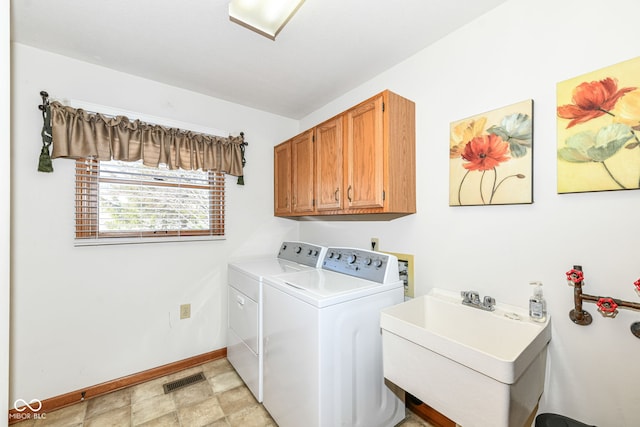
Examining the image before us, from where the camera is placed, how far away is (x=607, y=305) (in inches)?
42.5

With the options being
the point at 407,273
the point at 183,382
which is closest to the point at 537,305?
the point at 407,273

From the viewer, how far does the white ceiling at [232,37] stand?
146 centimetres

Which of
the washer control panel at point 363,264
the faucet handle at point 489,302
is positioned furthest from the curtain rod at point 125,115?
the faucet handle at point 489,302

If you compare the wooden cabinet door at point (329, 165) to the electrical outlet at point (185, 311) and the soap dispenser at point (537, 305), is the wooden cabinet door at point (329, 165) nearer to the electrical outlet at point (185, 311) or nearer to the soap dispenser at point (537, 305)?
the soap dispenser at point (537, 305)

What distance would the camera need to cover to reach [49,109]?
5.85ft

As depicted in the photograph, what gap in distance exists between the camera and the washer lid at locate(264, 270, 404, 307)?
1.44 m

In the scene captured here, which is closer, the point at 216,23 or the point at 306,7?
the point at 306,7

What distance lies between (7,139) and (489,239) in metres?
2.09

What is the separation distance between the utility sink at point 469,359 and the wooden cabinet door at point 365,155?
0.71 m

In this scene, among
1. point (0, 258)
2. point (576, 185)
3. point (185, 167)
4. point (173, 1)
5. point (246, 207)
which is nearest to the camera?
point (0, 258)

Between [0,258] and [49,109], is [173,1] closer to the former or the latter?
[49,109]

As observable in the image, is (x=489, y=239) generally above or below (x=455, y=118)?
below

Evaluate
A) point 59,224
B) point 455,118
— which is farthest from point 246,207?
point 455,118

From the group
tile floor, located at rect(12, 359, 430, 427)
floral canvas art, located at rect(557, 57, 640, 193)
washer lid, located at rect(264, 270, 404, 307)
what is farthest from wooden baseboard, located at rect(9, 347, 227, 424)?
floral canvas art, located at rect(557, 57, 640, 193)
